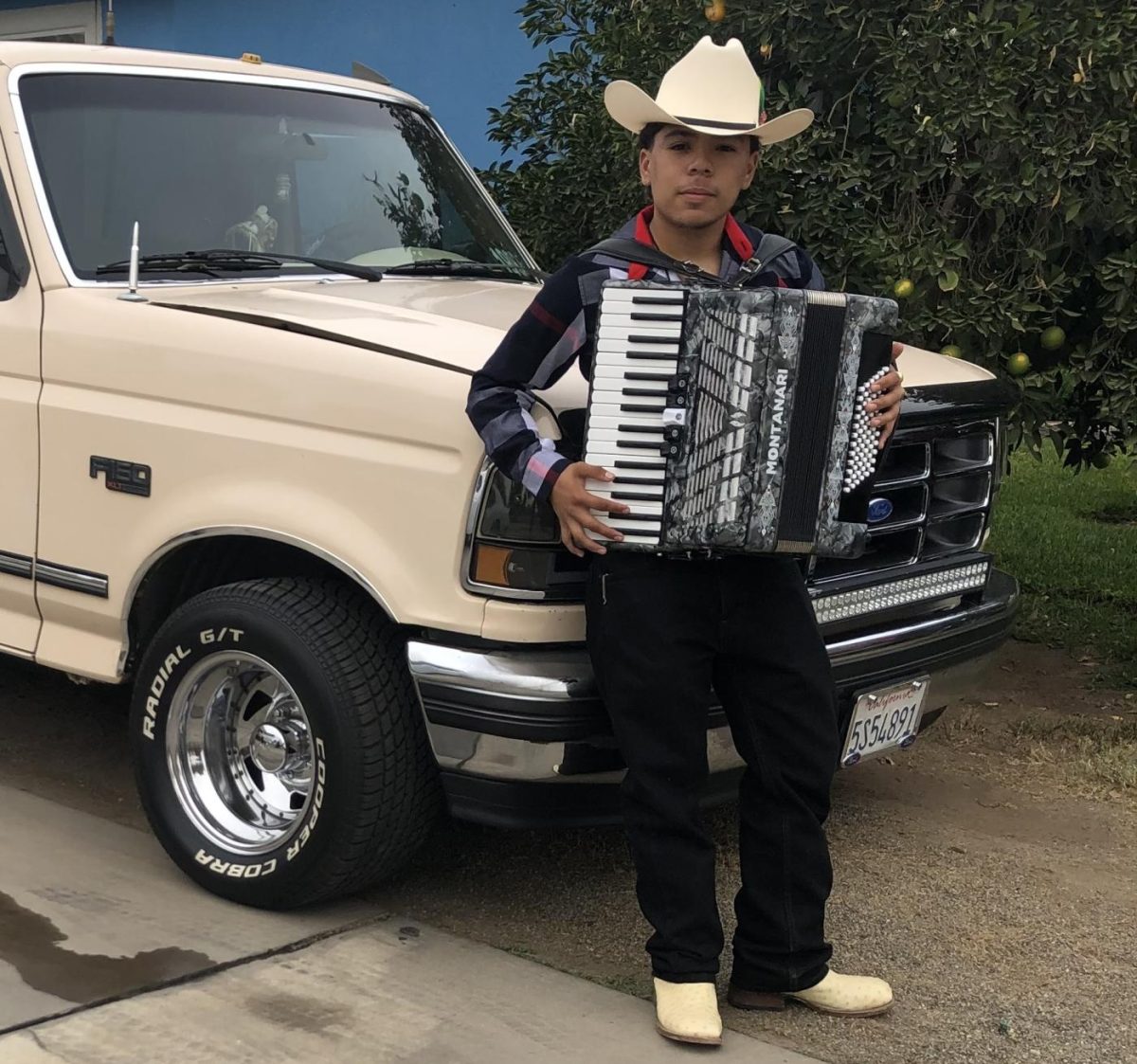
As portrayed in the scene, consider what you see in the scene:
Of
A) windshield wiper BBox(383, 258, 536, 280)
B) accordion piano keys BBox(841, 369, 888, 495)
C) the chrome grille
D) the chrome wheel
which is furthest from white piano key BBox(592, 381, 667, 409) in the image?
windshield wiper BBox(383, 258, 536, 280)

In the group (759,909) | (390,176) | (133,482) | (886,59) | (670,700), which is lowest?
(759,909)

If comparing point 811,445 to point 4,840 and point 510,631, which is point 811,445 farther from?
point 4,840

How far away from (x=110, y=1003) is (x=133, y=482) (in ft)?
4.06

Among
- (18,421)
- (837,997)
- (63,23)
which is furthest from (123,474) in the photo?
(63,23)

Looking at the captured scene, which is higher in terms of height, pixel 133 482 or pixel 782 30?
pixel 782 30

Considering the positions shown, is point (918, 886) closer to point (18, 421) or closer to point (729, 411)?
point (729, 411)

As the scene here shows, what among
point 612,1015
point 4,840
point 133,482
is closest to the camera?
point 612,1015

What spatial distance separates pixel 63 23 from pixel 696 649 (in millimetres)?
10958

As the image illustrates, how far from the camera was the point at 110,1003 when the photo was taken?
3225mm

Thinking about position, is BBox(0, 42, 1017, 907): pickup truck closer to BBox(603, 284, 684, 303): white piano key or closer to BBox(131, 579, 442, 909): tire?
BBox(131, 579, 442, 909): tire

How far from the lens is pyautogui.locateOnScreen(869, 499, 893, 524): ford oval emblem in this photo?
3921 millimetres

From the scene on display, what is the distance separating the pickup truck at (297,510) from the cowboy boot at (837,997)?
0.45 meters

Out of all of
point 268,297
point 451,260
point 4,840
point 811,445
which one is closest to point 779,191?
point 451,260

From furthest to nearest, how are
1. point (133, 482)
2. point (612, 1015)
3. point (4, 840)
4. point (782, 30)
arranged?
1. point (782, 30)
2. point (4, 840)
3. point (133, 482)
4. point (612, 1015)
